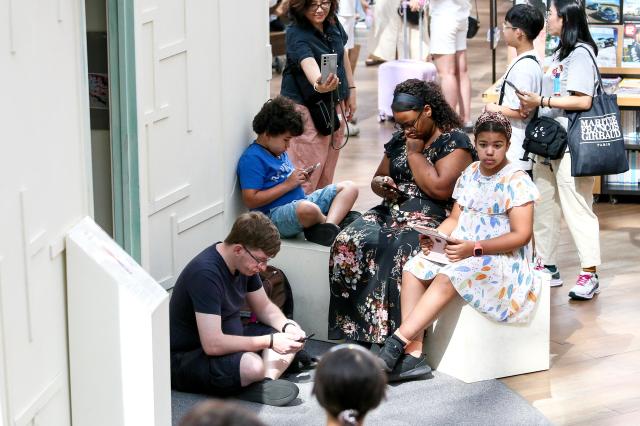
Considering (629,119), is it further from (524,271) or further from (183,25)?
(183,25)

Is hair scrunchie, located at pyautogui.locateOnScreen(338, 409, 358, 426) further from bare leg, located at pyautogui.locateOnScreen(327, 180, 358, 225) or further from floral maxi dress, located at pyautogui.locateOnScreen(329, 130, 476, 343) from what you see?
bare leg, located at pyautogui.locateOnScreen(327, 180, 358, 225)

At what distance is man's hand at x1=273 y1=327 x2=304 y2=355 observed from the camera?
502cm

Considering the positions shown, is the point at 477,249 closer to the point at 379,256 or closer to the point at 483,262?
the point at 483,262

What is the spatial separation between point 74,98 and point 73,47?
0.54ft

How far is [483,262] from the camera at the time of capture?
521 centimetres

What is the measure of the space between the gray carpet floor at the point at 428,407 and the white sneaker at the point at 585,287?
120cm

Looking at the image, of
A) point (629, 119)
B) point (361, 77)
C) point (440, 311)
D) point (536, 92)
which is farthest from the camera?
point (361, 77)

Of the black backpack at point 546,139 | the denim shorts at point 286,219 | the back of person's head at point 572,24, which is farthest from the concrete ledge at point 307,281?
the back of person's head at point 572,24

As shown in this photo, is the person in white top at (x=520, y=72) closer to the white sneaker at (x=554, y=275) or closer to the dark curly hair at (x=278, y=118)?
the white sneaker at (x=554, y=275)

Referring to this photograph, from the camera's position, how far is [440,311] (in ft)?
17.3

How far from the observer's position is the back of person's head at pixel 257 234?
4816mm

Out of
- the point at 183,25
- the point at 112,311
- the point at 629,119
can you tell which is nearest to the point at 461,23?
the point at 629,119

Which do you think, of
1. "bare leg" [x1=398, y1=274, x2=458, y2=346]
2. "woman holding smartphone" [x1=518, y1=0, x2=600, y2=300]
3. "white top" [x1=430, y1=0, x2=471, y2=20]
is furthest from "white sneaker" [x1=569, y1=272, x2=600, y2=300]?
"white top" [x1=430, y1=0, x2=471, y2=20]

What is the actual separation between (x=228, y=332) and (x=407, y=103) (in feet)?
4.52
